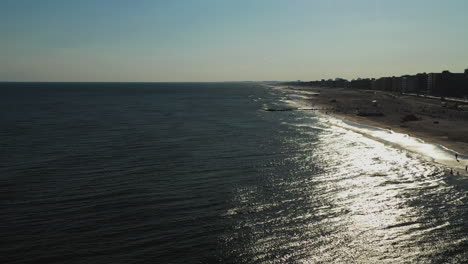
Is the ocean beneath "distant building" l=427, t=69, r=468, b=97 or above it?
beneath

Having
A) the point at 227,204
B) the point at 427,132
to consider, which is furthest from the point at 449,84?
the point at 227,204

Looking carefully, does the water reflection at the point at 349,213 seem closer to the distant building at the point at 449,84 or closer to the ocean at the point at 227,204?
the ocean at the point at 227,204

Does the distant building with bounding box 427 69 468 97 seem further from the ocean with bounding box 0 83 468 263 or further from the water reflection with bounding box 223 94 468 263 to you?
the water reflection with bounding box 223 94 468 263

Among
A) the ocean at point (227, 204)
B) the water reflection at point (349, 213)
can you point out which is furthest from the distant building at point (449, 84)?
the water reflection at point (349, 213)

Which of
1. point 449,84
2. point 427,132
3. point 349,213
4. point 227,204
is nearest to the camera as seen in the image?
point 349,213

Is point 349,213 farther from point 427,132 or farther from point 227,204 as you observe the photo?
point 427,132

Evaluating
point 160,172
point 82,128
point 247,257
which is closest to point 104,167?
point 160,172

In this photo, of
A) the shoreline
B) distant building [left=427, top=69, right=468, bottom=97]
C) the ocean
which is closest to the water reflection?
the ocean

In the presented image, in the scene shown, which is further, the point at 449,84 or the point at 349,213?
the point at 449,84
